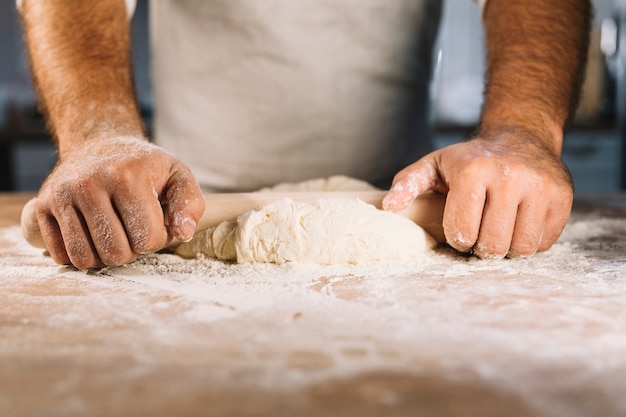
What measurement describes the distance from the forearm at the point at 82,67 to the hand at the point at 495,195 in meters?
0.67

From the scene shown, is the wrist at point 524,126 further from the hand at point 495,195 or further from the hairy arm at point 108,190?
the hairy arm at point 108,190

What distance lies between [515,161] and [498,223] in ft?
0.43

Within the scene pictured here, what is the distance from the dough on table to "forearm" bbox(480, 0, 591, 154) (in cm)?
39

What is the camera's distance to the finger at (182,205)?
3.24ft

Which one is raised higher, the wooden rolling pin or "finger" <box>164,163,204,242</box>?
"finger" <box>164,163,204,242</box>

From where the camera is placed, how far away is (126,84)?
4.59ft

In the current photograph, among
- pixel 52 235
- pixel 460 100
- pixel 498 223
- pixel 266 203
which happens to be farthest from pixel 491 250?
pixel 460 100

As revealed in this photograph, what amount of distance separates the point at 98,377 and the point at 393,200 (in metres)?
0.71

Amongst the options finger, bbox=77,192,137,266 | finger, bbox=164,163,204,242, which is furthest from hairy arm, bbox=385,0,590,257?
finger, bbox=77,192,137,266

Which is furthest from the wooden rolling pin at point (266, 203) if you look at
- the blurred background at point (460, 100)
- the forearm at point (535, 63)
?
the blurred background at point (460, 100)

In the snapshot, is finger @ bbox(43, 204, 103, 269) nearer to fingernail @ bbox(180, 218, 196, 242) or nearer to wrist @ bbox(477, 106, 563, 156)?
fingernail @ bbox(180, 218, 196, 242)

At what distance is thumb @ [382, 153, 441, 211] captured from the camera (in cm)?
113

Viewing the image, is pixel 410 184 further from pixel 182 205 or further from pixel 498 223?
pixel 182 205

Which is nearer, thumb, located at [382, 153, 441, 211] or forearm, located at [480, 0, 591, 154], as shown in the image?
thumb, located at [382, 153, 441, 211]
